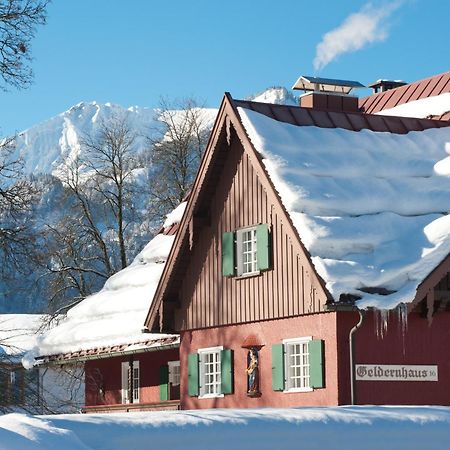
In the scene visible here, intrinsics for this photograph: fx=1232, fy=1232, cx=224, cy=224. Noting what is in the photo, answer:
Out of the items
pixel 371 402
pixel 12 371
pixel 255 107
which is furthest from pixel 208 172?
pixel 12 371

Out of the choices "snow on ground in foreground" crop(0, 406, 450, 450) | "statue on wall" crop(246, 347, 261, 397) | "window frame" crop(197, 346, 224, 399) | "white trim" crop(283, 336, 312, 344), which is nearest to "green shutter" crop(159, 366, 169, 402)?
"window frame" crop(197, 346, 224, 399)

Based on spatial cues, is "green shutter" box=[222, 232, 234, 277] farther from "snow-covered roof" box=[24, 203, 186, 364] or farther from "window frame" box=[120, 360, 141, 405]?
"window frame" box=[120, 360, 141, 405]

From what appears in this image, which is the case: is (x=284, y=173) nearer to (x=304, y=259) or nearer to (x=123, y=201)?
(x=304, y=259)

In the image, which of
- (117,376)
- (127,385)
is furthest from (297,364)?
(117,376)

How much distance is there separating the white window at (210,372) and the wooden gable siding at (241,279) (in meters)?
0.61

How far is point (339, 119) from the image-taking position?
27156 millimetres

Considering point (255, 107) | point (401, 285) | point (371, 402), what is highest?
point (255, 107)

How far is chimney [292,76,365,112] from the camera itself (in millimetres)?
31609

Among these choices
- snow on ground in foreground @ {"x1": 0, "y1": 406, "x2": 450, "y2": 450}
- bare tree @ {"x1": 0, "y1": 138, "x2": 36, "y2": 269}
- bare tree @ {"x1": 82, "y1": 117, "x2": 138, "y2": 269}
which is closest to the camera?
snow on ground in foreground @ {"x1": 0, "y1": 406, "x2": 450, "y2": 450}

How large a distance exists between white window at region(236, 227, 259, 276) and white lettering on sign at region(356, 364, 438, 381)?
3.66 meters

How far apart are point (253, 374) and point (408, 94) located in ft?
35.9

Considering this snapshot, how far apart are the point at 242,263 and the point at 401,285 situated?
172 inches

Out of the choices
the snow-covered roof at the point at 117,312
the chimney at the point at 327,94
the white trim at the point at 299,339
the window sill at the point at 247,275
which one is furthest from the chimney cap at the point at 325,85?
the white trim at the point at 299,339

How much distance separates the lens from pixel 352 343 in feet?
73.6
